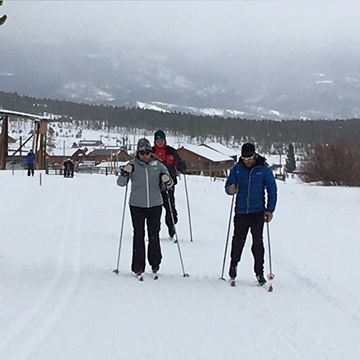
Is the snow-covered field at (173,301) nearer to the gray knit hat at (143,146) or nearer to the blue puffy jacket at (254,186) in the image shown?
the blue puffy jacket at (254,186)

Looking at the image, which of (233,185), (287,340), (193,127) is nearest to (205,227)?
(233,185)

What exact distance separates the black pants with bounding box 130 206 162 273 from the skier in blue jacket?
1.16 meters

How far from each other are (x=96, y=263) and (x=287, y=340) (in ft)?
15.9

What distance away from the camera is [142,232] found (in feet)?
30.1

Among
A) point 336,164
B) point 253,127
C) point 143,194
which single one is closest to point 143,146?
point 143,194

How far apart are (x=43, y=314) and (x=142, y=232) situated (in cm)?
257

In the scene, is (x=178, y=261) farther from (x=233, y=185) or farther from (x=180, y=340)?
(x=180, y=340)

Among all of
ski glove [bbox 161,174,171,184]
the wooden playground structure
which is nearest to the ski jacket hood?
ski glove [bbox 161,174,171,184]

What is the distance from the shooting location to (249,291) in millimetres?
8414

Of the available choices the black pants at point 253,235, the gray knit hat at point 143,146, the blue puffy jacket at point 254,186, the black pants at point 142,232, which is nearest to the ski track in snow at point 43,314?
the black pants at point 142,232

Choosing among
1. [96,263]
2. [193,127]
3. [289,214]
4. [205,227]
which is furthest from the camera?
[193,127]

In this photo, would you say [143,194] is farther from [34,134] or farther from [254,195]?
[34,134]

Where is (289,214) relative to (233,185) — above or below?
below

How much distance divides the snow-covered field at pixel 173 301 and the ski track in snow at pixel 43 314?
0.04 ft
